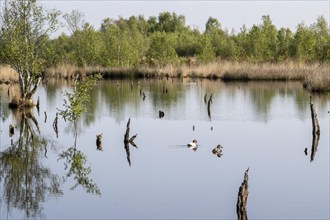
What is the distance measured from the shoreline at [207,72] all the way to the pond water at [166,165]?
66.7 feet

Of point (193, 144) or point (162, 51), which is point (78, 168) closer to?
point (193, 144)

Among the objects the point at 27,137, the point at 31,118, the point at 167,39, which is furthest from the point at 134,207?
the point at 167,39

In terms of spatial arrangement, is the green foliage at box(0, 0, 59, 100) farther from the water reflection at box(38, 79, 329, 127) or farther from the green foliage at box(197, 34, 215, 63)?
the green foliage at box(197, 34, 215, 63)

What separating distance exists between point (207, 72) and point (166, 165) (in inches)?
1587

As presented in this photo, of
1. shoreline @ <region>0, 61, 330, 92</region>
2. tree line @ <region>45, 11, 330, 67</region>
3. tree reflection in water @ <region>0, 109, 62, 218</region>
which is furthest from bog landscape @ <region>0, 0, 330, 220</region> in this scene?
tree line @ <region>45, 11, 330, 67</region>

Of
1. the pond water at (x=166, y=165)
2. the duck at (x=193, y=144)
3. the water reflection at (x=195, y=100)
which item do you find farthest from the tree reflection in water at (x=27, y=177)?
the water reflection at (x=195, y=100)

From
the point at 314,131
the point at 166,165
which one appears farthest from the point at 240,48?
the point at 166,165

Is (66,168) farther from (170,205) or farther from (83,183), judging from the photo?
(170,205)

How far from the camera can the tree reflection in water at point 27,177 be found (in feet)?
46.5

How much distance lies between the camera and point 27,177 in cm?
1675

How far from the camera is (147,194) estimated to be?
14.5 metres

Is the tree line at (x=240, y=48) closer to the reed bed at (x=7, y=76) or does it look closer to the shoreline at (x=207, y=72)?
the shoreline at (x=207, y=72)

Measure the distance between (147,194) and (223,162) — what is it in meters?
4.07

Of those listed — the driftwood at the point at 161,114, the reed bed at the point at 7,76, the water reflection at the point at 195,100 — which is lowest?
the driftwood at the point at 161,114
